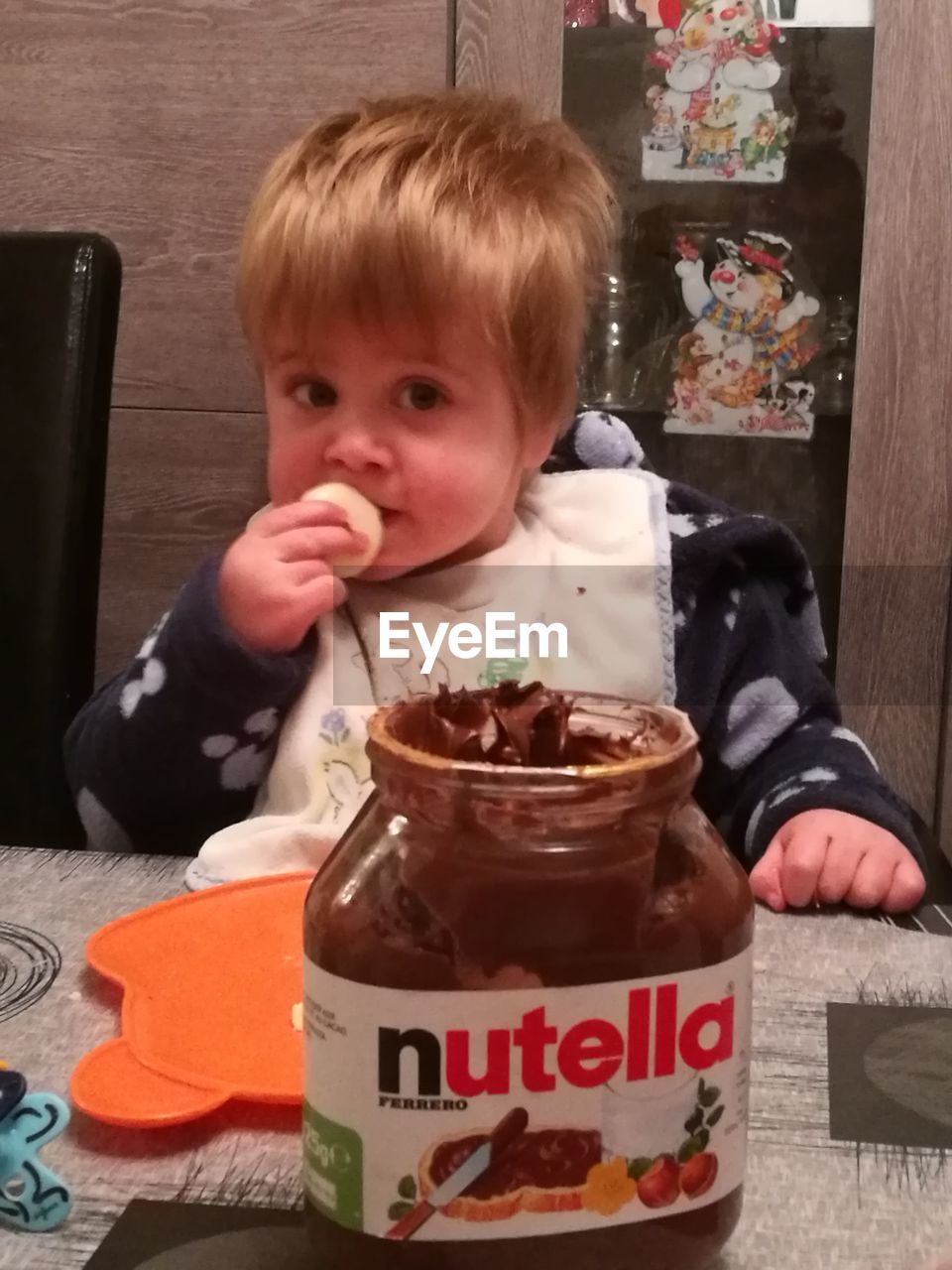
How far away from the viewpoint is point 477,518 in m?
0.94

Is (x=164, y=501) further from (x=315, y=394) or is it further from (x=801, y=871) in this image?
(x=801, y=871)

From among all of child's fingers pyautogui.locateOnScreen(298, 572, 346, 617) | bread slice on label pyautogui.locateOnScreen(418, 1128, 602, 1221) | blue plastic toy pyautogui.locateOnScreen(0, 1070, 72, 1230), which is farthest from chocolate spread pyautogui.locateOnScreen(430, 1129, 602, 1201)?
child's fingers pyautogui.locateOnScreen(298, 572, 346, 617)

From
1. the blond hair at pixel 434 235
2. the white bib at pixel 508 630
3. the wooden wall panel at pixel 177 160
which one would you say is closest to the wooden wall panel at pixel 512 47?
the wooden wall panel at pixel 177 160

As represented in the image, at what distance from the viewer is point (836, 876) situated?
693 millimetres

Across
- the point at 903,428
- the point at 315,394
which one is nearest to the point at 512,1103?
the point at 315,394

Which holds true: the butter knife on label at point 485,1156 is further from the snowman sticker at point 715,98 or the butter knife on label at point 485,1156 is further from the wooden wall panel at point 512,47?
the snowman sticker at point 715,98

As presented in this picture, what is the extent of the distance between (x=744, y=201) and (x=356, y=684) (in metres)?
1.04

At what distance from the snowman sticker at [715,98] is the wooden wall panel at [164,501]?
62 cm

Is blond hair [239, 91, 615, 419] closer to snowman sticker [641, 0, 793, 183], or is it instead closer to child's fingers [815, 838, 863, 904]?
child's fingers [815, 838, 863, 904]

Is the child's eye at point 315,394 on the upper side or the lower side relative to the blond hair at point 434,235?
lower

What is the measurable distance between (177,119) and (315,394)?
2.86 feet

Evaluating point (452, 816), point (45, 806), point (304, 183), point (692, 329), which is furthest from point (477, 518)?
point (692, 329)

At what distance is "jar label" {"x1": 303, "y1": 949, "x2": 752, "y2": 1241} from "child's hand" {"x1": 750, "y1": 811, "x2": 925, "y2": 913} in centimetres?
36

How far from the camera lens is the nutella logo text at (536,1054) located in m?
0.33
